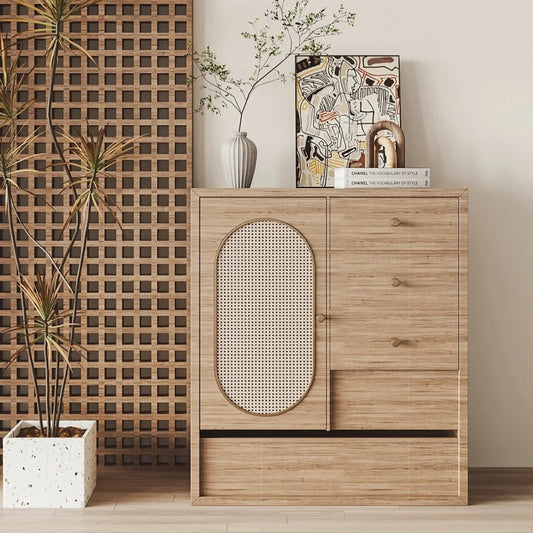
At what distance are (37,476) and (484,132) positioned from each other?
221 centimetres

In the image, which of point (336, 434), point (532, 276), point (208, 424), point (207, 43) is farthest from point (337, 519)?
point (207, 43)

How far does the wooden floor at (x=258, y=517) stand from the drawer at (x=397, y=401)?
0.30 metres

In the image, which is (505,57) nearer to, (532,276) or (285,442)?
(532,276)

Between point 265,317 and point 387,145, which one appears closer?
point 265,317

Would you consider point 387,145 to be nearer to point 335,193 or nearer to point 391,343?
point 335,193

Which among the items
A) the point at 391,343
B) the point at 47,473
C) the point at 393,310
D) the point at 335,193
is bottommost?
the point at 47,473

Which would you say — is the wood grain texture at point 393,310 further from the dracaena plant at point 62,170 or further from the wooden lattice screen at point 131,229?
the dracaena plant at point 62,170

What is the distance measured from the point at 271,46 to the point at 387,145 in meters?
0.69

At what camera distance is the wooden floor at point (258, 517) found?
236 centimetres

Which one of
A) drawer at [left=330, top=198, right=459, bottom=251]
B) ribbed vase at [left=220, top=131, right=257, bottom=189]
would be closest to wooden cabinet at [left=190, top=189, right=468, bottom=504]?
drawer at [left=330, top=198, right=459, bottom=251]

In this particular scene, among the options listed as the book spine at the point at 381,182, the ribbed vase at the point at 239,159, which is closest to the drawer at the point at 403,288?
the book spine at the point at 381,182

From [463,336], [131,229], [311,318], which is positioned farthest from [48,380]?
[463,336]

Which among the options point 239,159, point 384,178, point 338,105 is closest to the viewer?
point 384,178

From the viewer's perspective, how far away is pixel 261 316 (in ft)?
8.32
